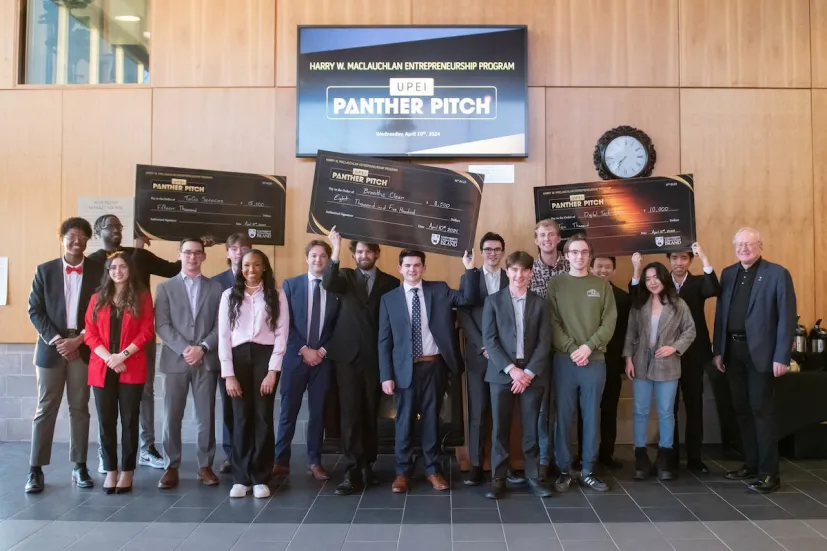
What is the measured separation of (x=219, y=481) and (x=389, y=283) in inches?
72.6

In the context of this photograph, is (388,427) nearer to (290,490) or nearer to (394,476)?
(394,476)

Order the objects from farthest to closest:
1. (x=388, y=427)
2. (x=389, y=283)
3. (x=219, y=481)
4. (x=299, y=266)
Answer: (x=299, y=266) < (x=388, y=427) < (x=389, y=283) < (x=219, y=481)

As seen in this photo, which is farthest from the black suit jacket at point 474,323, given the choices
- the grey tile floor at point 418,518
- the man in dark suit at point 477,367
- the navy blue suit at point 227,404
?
the navy blue suit at point 227,404

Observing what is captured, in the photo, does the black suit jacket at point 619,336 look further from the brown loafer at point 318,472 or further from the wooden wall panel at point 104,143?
the wooden wall panel at point 104,143

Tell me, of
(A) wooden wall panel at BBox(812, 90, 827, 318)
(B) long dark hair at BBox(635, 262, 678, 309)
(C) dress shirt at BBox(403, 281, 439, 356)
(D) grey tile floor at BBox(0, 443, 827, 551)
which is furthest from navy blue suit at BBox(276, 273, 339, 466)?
(A) wooden wall panel at BBox(812, 90, 827, 318)

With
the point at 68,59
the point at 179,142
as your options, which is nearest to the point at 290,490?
the point at 179,142

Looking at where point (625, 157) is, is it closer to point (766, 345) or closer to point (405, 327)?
point (766, 345)

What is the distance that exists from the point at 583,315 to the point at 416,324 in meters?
1.12

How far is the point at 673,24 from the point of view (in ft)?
17.8

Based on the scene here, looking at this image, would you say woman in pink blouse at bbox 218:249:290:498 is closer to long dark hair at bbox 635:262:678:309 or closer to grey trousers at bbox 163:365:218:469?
grey trousers at bbox 163:365:218:469

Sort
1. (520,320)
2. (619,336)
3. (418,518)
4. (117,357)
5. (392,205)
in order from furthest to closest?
1. (619,336)
2. (392,205)
3. (520,320)
4. (117,357)
5. (418,518)

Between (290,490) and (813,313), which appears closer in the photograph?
(290,490)

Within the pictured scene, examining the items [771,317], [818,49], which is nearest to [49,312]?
[771,317]

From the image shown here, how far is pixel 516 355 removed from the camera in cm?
384
